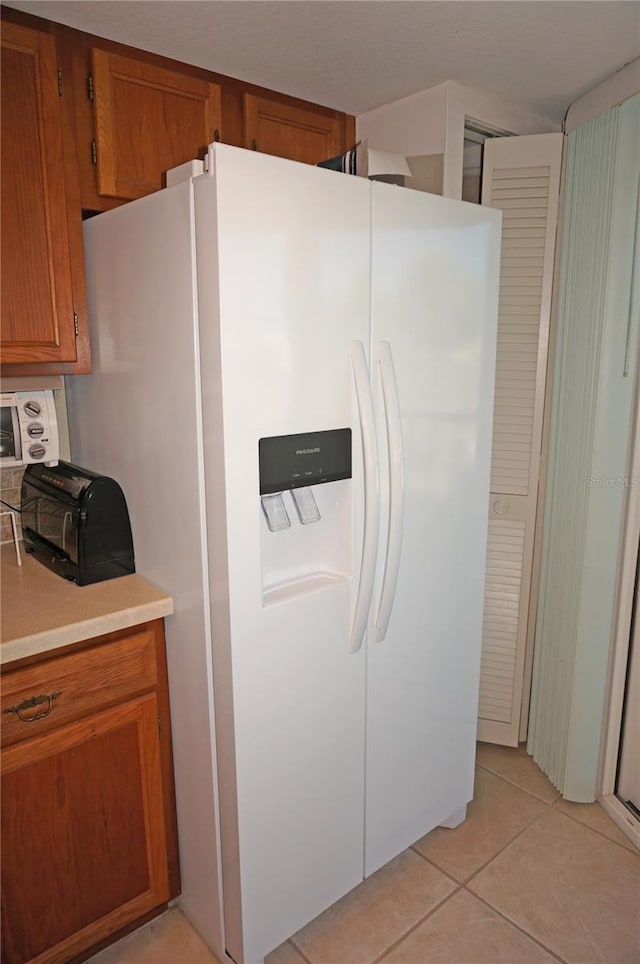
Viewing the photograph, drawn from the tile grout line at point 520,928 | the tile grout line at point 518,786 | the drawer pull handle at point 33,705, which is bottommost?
the tile grout line at point 520,928

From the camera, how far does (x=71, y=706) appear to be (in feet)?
5.02

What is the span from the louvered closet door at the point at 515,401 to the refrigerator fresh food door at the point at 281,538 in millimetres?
876

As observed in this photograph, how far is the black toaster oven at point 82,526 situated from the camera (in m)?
1.68

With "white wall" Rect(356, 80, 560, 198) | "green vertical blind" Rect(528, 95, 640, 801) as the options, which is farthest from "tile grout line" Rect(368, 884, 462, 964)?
"white wall" Rect(356, 80, 560, 198)

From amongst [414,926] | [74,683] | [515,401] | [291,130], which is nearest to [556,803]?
[414,926]

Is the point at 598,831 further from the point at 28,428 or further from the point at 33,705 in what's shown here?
the point at 28,428

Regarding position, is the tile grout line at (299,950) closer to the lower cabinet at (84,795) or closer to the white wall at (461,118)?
the lower cabinet at (84,795)

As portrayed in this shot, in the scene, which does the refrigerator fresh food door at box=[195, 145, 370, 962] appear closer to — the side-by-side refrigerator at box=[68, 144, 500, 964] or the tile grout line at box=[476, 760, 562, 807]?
the side-by-side refrigerator at box=[68, 144, 500, 964]

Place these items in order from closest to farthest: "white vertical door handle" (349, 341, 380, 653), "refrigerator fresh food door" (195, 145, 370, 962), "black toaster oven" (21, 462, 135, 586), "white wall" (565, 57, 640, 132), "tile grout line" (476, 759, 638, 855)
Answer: "refrigerator fresh food door" (195, 145, 370, 962), "white vertical door handle" (349, 341, 380, 653), "black toaster oven" (21, 462, 135, 586), "white wall" (565, 57, 640, 132), "tile grout line" (476, 759, 638, 855)

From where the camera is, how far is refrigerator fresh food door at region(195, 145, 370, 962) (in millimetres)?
1350

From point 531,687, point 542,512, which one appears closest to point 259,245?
Answer: point 542,512

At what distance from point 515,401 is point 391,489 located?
2.83ft

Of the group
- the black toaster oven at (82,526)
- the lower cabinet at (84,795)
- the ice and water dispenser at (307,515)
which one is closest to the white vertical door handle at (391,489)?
the ice and water dispenser at (307,515)

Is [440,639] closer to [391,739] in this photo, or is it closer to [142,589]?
[391,739]
